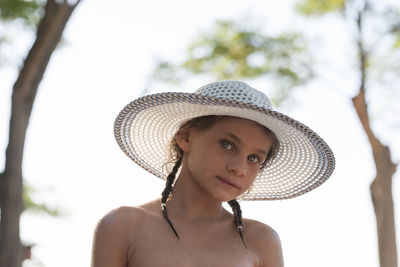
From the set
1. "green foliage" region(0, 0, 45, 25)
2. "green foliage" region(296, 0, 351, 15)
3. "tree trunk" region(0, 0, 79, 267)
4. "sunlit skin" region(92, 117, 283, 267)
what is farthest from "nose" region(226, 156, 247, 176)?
"green foliage" region(296, 0, 351, 15)

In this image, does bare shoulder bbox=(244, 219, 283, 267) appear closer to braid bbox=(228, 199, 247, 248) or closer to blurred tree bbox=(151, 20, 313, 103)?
braid bbox=(228, 199, 247, 248)

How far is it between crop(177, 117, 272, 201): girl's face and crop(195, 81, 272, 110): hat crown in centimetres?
10

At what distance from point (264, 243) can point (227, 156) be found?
1.64 feet

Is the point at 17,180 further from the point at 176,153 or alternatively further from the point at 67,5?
the point at 176,153

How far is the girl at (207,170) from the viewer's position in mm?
2566

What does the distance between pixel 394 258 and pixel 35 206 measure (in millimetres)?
9700

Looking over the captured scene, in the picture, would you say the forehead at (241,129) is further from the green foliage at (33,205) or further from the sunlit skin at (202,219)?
the green foliage at (33,205)

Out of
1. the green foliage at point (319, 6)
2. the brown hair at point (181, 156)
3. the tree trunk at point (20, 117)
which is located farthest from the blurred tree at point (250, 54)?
the brown hair at point (181, 156)

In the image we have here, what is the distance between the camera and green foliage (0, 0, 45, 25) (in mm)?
9219

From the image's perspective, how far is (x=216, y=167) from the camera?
2.58 metres

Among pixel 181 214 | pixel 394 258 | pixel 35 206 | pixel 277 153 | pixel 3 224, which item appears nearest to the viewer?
pixel 181 214

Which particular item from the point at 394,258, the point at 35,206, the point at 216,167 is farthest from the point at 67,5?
the point at 35,206

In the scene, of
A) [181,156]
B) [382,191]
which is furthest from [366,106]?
[181,156]

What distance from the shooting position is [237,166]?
8.35 feet
